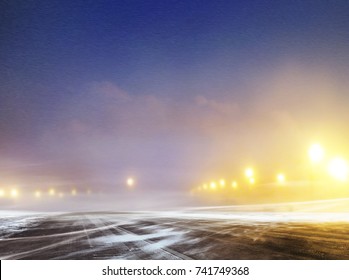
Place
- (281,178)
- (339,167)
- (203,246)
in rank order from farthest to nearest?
1. (281,178)
2. (339,167)
3. (203,246)

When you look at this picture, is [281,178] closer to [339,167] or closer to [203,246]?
[339,167]

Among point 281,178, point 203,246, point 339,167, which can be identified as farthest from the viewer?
point 281,178

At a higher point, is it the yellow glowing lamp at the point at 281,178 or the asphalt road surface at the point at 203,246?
the yellow glowing lamp at the point at 281,178

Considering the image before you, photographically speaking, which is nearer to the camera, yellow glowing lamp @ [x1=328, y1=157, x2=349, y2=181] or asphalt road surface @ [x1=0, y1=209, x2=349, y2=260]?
asphalt road surface @ [x1=0, y1=209, x2=349, y2=260]

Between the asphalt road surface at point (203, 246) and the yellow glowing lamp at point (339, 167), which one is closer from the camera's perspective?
the asphalt road surface at point (203, 246)

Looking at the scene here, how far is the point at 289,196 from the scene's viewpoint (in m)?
58.2

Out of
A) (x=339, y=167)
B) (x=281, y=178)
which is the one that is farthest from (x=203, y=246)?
(x=281, y=178)

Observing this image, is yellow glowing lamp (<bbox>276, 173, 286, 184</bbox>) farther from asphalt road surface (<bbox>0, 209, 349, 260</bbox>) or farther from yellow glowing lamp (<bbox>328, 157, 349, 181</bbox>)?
asphalt road surface (<bbox>0, 209, 349, 260</bbox>)

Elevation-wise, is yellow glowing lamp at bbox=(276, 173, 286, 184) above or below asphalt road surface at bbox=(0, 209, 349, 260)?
above

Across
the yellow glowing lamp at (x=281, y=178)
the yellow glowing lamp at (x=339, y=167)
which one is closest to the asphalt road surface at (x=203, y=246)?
the yellow glowing lamp at (x=339, y=167)

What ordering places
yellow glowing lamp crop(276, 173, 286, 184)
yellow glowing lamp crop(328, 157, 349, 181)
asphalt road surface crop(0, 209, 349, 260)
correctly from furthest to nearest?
yellow glowing lamp crop(276, 173, 286, 184), yellow glowing lamp crop(328, 157, 349, 181), asphalt road surface crop(0, 209, 349, 260)

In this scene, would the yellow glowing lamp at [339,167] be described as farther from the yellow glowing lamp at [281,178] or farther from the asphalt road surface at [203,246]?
the asphalt road surface at [203,246]

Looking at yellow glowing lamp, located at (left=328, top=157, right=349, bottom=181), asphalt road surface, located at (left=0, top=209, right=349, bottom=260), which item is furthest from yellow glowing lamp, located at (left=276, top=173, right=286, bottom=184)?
asphalt road surface, located at (left=0, top=209, right=349, bottom=260)
